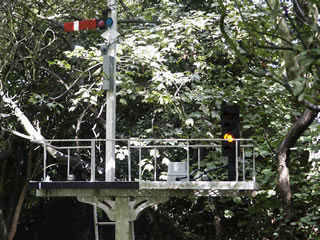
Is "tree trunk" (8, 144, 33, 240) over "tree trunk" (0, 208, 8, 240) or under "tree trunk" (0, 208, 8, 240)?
over

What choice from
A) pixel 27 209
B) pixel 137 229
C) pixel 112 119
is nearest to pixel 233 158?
pixel 112 119

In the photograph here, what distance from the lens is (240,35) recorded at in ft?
38.7

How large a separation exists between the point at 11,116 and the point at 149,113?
311cm

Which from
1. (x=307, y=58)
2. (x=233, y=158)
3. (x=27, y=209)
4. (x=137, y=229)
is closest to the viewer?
(x=307, y=58)

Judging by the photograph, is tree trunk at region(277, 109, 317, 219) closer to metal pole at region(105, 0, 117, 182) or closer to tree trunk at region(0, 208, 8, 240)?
metal pole at region(105, 0, 117, 182)

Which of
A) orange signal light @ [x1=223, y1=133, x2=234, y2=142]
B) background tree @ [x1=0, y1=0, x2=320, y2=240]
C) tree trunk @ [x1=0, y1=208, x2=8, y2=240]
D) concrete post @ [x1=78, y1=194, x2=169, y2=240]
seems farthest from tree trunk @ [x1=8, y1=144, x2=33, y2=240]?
orange signal light @ [x1=223, y1=133, x2=234, y2=142]

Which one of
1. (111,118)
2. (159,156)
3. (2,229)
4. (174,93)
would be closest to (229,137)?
(111,118)

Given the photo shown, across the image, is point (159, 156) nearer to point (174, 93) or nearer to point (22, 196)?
point (174, 93)

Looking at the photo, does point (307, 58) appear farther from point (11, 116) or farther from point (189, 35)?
point (11, 116)

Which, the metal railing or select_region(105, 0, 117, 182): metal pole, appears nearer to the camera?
select_region(105, 0, 117, 182): metal pole

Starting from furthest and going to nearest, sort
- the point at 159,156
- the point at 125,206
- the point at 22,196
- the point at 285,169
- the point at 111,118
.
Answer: the point at 22,196 → the point at 159,156 → the point at 285,169 → the point at 111,118 → the point at 125,206

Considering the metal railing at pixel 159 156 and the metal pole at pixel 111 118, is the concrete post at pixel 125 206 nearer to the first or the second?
the metal pole at pixel 111 118

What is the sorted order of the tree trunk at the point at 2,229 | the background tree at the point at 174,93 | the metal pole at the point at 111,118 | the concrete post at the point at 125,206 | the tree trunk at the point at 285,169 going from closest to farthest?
the concrete post at the point at 125,206 < the metal pole at the point at 111,118 < the tree trunk at the point at 285,169 < the background tree at the point at 174,93 < the tree trunk at the point at 2,229

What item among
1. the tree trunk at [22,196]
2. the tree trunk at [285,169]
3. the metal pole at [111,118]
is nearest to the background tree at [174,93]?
the tree trunk at [285,169]
